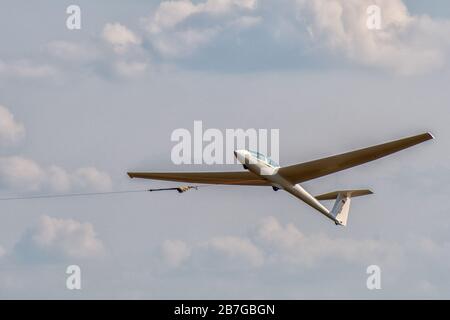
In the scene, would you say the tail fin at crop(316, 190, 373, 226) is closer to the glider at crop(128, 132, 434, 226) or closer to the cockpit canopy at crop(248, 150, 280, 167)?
the glider at crop(128, 132, 434, 226)

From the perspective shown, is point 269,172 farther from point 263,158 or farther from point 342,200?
point 342,200

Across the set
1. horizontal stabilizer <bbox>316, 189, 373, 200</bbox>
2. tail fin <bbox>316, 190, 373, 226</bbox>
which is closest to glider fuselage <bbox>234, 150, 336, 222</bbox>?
horizontal stabilizer <bbox>316, 189, 373, 200</bbox>
